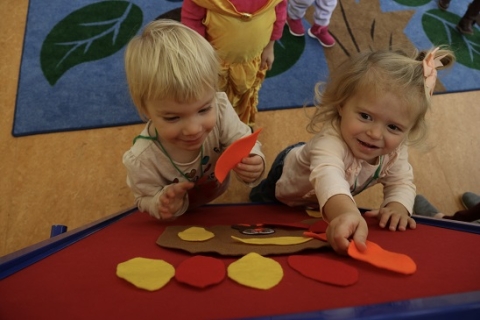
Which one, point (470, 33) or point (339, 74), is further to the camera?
point (470, 33)

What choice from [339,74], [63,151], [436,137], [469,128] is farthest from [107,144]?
[469,128]

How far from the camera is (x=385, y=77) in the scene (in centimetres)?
76

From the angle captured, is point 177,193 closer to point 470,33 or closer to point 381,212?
point 381,212

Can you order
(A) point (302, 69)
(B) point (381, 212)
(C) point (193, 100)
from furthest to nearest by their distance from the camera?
1. (A) point (302, 69)
2. (B) point (381, 212)
3. (C) point (193, 100)

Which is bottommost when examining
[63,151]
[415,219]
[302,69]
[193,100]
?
[63,151]

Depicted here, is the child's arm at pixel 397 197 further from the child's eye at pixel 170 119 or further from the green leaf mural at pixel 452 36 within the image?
the green leaf mural at pixel 452 36

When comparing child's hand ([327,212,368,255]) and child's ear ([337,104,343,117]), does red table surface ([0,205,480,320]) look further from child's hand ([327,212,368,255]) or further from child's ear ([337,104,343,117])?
child's ear ([337,104,343,117])

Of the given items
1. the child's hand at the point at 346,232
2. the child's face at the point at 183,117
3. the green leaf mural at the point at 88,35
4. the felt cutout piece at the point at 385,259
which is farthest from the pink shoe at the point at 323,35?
the felt cutout piece at the point at 385,259

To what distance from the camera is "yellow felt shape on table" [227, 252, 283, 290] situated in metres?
0.48

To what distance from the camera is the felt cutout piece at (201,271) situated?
0.49 metres

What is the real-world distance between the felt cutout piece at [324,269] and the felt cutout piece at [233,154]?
209 millimetres

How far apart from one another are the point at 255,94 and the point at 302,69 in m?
0.42

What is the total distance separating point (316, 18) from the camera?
172 cm

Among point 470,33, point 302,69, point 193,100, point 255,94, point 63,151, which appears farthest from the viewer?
point 470,33
